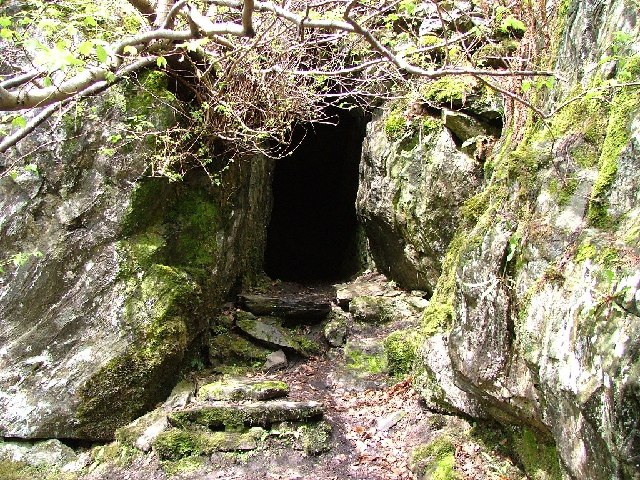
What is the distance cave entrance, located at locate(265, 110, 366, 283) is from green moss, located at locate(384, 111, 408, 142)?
4.56 metres

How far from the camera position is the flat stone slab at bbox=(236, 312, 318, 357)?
755 cm

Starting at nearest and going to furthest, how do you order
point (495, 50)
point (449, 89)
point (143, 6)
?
point (143, 6), point (495, 50), point (449, 89)

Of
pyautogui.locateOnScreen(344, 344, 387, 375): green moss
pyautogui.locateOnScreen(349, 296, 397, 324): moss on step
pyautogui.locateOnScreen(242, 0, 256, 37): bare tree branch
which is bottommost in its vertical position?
pyautogui.locateOnScreen(344, 344, 387, 375): green moss

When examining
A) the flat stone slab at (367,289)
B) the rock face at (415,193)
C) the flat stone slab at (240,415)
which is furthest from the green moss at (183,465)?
the rock face at (415,193)

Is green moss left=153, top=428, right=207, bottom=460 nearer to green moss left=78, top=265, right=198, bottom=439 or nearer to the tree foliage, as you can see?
green moss left=78, top=265, right=198, bottom=439

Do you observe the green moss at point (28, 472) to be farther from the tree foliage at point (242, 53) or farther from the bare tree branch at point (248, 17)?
the bare tree branch at point (248, 17)

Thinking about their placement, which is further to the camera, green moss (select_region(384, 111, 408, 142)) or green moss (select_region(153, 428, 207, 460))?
green moss (select_region(384, 111, 408, 142))

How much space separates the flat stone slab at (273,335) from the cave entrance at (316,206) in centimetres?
460

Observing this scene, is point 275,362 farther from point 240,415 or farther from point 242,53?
point 242,53

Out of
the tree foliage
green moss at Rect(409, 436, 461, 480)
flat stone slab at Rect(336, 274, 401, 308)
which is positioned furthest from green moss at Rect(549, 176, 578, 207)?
flat stone slab at Rect(336, 274, 401, 308)

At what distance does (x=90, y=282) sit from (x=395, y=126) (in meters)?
5.17

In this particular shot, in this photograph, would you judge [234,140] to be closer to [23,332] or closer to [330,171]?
[23,332]

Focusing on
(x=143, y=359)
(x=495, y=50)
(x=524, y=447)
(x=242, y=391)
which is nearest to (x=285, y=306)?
(x=242, y=391)

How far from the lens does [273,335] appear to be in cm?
768
